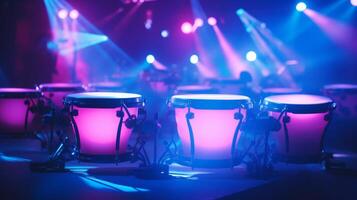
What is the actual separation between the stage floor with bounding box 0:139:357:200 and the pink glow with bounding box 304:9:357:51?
567 centimetres

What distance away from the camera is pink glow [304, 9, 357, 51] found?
9258 millimetres

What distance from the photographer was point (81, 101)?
12.4 feet

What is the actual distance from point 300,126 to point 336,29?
6159 millimetres

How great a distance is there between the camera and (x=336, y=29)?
9.50m

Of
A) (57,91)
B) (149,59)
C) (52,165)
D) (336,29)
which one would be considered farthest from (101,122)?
(149,59)

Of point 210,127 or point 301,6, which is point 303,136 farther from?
point 301,6

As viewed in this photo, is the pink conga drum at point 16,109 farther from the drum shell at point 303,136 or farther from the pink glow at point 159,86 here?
the pink glow at point 159,86

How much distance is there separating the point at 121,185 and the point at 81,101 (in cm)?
84

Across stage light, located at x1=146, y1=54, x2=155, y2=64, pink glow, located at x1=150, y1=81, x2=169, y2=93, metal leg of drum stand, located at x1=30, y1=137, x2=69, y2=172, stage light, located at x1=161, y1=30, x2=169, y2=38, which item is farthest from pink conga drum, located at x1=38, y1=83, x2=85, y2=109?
stage light, located at x1=161, y1=30, x2=169, y2=38

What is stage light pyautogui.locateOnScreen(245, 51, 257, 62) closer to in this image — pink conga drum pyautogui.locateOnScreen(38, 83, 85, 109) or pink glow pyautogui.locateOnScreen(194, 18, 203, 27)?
pink glow pyautogui.locateOnScreen(194, 18, 203, 27)

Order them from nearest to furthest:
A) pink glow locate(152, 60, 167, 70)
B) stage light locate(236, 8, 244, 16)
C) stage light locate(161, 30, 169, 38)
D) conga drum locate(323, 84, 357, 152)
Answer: conga drum locate(323, 84, 357, 152)
stage light locate(236, 8, 244, 16)
pink glow locate(152, 60, 167, 70)
stage light locate(161, 30, 169, 38)

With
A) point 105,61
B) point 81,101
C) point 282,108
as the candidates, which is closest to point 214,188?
point 282,108

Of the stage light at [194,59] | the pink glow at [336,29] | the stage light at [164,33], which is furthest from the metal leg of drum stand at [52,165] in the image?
the stage light at [164,33]

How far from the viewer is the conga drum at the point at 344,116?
244 inches
